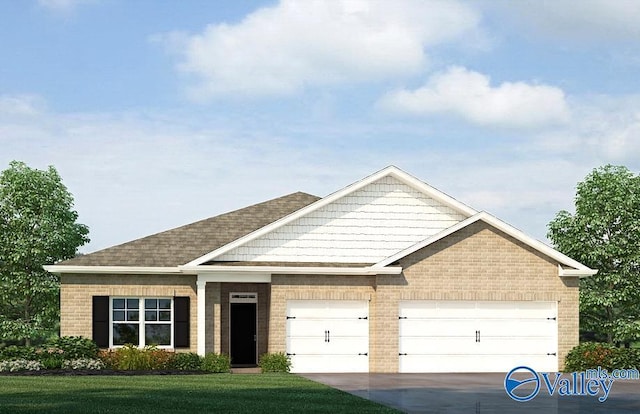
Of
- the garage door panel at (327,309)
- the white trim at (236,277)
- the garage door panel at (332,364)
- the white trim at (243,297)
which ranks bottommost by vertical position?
the garage door panel at (332,364)

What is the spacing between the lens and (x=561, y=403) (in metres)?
21.9

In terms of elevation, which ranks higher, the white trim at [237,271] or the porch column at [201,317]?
the white trim at [237,271]

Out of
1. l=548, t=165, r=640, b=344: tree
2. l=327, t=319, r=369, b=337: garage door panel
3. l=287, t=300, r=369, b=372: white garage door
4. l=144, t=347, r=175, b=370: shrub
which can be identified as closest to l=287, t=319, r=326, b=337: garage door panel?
l=287, t=300, r=369, b=372: white garage door

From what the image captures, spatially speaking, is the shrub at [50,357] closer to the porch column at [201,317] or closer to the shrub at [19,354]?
the shrub at [19,354]

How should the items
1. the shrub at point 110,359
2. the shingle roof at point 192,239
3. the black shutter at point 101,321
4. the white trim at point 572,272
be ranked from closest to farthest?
the shrub at point 110,359
the black shutter at point 101,321
the white trim at point 572,272
the shingle roof at point 192,239

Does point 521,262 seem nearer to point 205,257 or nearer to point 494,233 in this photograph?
point 494,233

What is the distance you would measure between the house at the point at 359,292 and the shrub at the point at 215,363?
0.55 m

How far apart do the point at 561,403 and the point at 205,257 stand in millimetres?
13476

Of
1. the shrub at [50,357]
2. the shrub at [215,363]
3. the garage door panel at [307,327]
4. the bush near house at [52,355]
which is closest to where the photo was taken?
the bush near house at [52,355]

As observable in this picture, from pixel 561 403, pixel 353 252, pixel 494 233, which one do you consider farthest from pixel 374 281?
pixel 561 403

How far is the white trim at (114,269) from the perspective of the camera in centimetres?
3181

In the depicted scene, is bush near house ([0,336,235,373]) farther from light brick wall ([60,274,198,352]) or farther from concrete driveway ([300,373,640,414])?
concrete driveway ([300,373,640,414])

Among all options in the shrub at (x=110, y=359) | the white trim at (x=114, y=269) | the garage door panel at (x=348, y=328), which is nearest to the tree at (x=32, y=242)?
the white trim at (x=114, y=269)

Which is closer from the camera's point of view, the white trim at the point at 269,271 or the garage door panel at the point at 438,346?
the white trim at the point at 269,271
